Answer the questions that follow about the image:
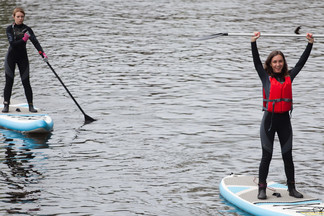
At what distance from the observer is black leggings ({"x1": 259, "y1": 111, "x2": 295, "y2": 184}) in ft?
30.2

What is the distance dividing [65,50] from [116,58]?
249 centimetres

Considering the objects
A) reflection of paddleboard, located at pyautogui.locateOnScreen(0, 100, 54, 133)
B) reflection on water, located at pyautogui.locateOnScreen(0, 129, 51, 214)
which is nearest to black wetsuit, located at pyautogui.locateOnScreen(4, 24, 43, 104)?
reflection of paddleboard, located at pyautogui.locateOnScreen(0, 100, 54, 133)

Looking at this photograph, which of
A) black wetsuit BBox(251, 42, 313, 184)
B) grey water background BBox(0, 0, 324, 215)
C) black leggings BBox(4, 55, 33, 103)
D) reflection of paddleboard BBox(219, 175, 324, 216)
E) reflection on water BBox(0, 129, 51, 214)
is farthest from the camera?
black leggings BBox(4, 55, 33, 103)

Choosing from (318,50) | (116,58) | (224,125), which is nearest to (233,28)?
(318,50)

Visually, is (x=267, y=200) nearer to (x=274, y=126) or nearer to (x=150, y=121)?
(x=274, y=126)

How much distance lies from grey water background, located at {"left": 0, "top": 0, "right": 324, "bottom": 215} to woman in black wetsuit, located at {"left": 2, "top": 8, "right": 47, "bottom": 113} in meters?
1.18

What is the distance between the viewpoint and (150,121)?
15312 millimetres

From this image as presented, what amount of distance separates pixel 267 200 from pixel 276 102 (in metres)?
1.39

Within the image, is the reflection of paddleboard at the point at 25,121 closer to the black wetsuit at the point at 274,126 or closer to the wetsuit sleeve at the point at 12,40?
the wetsuit sleeve at the point at 12,40

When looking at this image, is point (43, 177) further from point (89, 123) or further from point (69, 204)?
point (89, 123)

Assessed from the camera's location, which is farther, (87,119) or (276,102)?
(87,119)

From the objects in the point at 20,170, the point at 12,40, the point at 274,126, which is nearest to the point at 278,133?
the point at 274,126

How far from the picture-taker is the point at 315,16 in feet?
107

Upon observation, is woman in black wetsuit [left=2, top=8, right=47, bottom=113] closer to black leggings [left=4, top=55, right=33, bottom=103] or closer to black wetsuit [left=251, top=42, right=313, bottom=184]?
black leggings [left=4, top=55, right=33, bottom=103]
